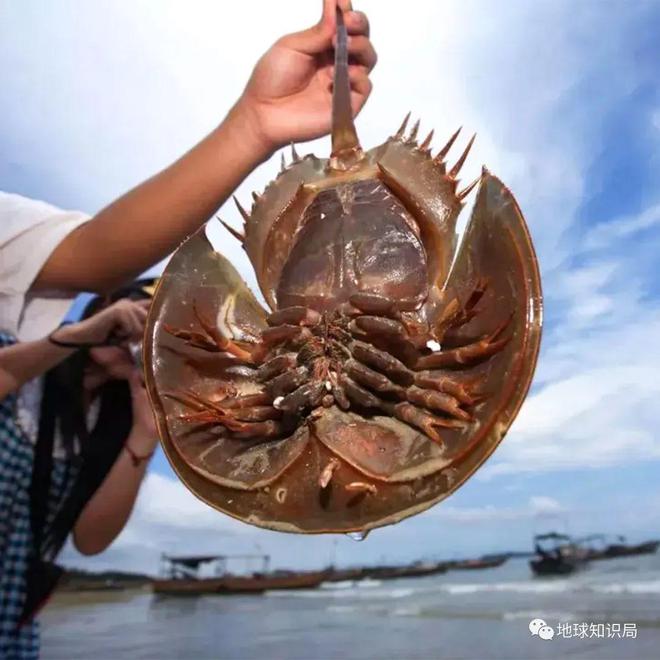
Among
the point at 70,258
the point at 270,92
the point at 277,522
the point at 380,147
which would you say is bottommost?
the point at 277,522

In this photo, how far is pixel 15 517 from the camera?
101 inches

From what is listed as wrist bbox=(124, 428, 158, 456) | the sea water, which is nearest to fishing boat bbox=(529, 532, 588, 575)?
the sea water

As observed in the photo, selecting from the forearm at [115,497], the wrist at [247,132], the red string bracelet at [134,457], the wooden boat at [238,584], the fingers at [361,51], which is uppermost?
the fingers at [361,51]

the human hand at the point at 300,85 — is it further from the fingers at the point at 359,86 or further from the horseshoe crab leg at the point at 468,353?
the horseshoe crab leg at the point at 468,353

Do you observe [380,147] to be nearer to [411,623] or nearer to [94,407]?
[94,407]

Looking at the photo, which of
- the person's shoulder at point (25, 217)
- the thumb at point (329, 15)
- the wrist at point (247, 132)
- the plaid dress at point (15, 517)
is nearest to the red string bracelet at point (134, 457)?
the plaid dress at point (15, 517)

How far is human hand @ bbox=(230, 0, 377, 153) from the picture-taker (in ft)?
6.14

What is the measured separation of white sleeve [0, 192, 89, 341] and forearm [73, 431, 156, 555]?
629 millimetres

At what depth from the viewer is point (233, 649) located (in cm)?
335

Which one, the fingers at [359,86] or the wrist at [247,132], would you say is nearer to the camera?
the fingers at [359,86]

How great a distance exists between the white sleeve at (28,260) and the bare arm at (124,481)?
46 cm

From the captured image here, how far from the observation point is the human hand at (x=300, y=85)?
187cm

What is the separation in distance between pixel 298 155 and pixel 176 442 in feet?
2.55

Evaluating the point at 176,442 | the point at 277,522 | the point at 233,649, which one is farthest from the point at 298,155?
the point at 233,649
